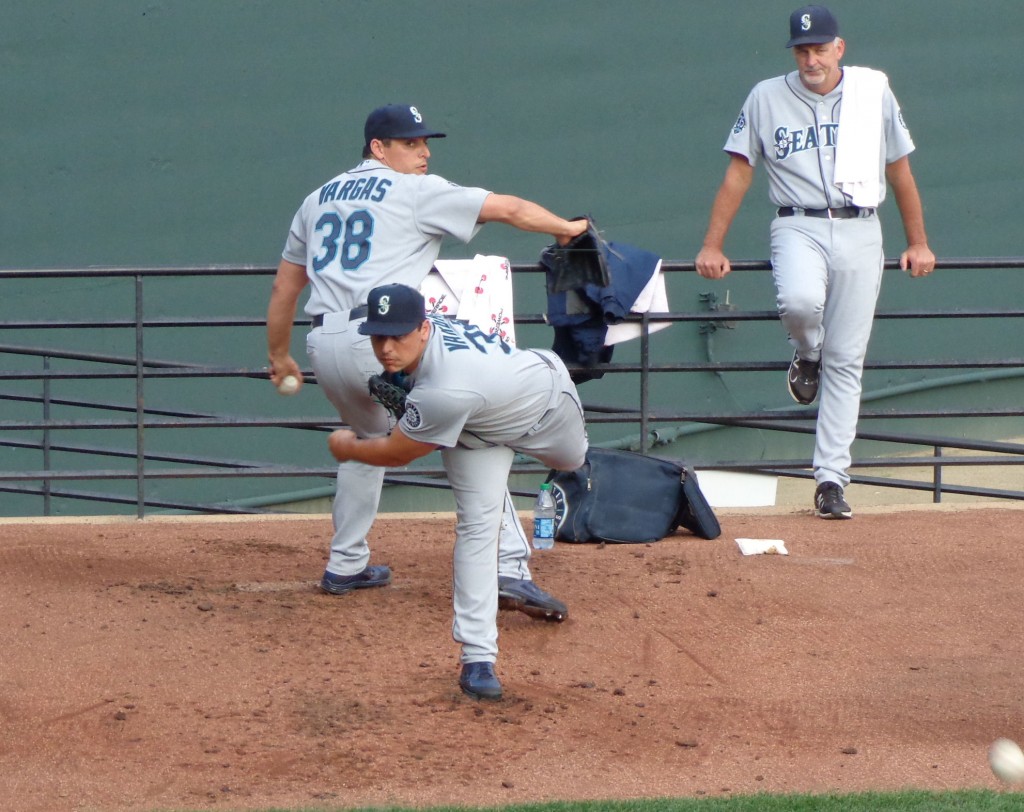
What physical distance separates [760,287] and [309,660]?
6.95 meters

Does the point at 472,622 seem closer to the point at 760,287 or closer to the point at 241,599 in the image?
the point at 241,599

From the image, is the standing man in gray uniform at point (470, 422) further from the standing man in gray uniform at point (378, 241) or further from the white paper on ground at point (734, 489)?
the white paper on ground at point (734, 489)

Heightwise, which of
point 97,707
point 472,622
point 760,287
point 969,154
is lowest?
point 97,707

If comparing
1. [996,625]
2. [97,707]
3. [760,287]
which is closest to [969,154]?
[760,287]

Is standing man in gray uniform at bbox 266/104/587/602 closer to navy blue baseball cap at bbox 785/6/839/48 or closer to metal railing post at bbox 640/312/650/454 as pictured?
metal railing post at bbox 640/312/650/454

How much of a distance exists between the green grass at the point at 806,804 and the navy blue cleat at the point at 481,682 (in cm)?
77

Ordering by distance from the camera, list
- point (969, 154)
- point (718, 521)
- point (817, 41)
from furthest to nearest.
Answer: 1. point (969, 154)
2. point (718, 521)
3. point (817, 41)

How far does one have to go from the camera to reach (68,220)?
11000 millimetres

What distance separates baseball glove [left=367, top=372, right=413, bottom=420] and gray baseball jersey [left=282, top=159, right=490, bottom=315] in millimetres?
723

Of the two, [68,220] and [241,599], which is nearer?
[241,599]

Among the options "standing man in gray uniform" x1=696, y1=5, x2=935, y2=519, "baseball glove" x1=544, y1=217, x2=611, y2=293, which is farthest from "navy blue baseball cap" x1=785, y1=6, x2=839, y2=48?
"baseball glove" x1=544, y1=217, x2=611, y2=293

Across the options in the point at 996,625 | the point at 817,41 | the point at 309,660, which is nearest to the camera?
the point at 309,660

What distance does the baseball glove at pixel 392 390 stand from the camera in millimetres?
4738

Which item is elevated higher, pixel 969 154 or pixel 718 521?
pixel 969 154
